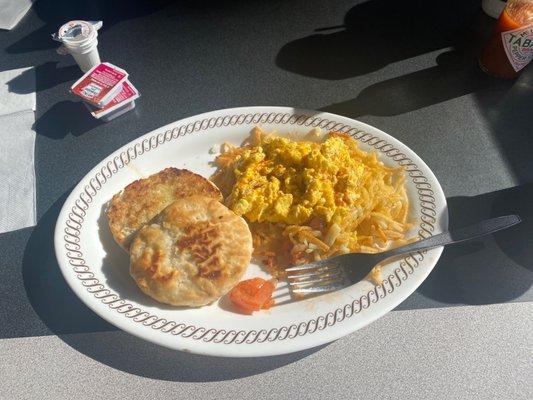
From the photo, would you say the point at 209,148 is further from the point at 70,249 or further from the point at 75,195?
the point at 70,249

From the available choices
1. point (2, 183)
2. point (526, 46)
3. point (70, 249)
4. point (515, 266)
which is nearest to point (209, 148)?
point (70, 249)

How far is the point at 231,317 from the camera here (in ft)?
5.80

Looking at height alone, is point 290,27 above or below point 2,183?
above

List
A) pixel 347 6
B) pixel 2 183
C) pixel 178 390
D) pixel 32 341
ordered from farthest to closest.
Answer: pixel 347 6 → pixel 2 183 → pixel 32 341 → pixel 178 390

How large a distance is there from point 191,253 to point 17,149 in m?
1.47

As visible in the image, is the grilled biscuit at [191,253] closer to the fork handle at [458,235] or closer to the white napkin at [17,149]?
the fork handle at [458,235]

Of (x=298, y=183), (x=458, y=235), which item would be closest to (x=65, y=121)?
(x=298, y=183)

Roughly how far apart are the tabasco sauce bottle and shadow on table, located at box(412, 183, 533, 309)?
949mm

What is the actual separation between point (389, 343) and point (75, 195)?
161 cm

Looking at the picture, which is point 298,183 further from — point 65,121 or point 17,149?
point 17,149

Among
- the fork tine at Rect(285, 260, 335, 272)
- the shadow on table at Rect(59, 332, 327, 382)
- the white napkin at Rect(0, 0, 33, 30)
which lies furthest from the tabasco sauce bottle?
the white napkin at Rect(0, 0, 33, 30)

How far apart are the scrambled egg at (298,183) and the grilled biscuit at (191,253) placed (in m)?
0.17

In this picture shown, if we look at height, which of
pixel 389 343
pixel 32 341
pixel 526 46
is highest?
pixel 526 46

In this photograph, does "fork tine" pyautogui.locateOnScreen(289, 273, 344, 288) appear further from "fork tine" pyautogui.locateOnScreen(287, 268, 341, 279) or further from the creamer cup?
the creamer cup
